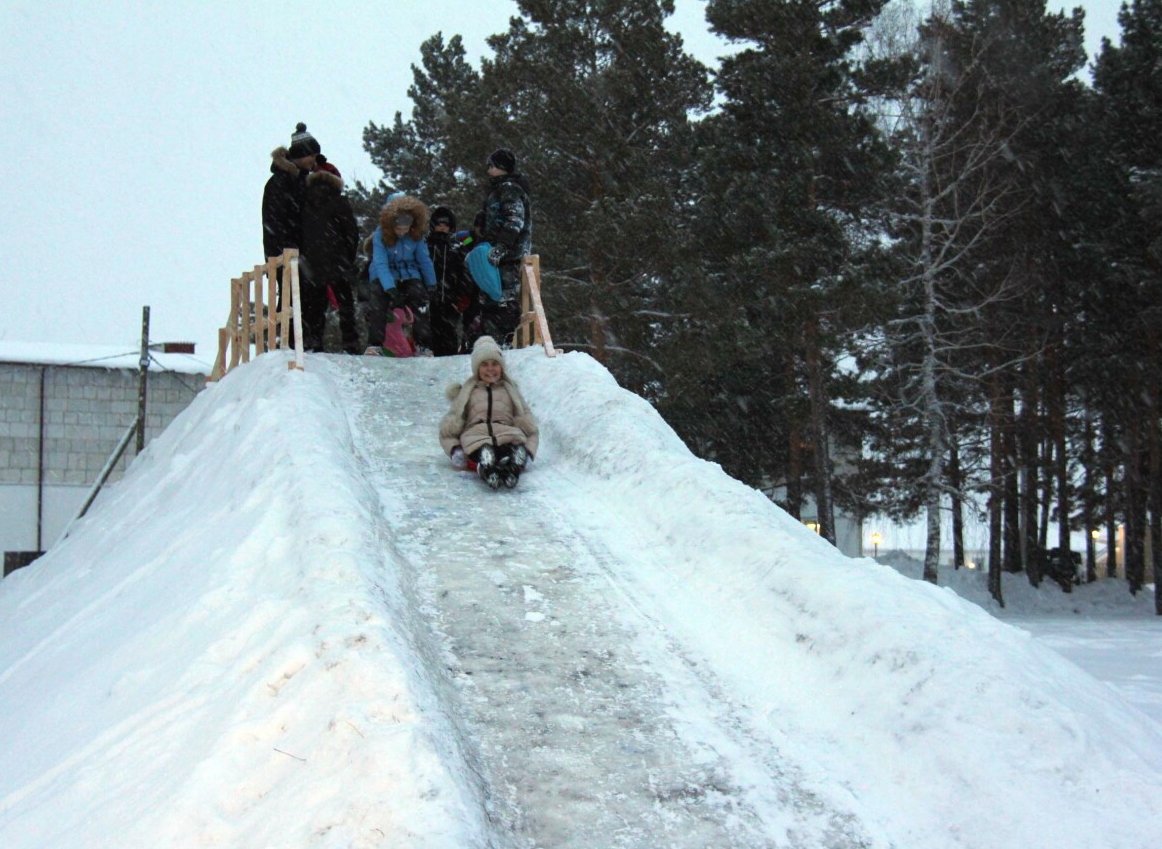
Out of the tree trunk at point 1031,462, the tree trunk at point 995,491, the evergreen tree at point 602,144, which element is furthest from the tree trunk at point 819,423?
the tree trunk at point 1031,462

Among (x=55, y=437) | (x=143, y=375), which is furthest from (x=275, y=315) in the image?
(x=55, y=437)

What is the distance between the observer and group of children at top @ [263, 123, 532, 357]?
35.6 feet

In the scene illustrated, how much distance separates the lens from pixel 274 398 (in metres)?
8.50

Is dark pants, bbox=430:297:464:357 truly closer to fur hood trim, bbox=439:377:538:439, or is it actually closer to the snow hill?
fur hood trim, bbox=439:377:538:439

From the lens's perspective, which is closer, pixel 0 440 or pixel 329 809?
pixel 329 809

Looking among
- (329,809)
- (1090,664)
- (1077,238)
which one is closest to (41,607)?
(329,809)

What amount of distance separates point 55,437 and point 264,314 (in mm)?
15626

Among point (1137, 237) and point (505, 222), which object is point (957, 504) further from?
point (505, 222)

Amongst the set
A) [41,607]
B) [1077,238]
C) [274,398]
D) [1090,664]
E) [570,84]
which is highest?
[570,84]

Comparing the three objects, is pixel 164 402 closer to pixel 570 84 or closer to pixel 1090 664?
pixel 570 84

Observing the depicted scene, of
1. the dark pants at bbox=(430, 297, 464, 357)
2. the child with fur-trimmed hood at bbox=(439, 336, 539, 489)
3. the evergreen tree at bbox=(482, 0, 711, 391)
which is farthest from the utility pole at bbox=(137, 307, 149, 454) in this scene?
the child with fur-trimmed hood at bbox=(439, 336, 539, 489)

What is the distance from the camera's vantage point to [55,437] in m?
24.2

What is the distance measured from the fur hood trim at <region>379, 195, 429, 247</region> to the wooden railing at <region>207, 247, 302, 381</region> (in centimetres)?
99

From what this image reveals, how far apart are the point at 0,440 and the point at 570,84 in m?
14.8
